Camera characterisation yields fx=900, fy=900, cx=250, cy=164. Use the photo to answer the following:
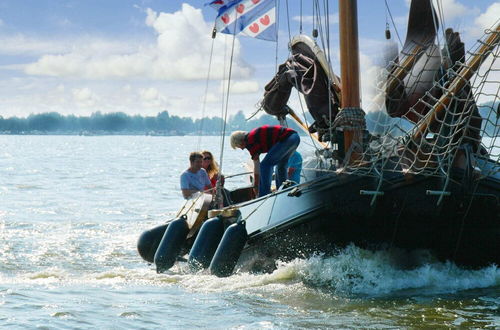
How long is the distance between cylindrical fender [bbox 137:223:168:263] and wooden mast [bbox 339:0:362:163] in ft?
13.1

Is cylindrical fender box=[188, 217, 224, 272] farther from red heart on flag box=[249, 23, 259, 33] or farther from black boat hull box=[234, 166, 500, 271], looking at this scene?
red heart on flag box=[249, 23, 259, 33]

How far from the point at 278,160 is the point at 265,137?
1.18 feet

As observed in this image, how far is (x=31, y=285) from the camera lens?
1170cm

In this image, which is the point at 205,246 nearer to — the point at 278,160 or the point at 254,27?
the point at 278,160

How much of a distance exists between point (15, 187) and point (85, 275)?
22.0 m

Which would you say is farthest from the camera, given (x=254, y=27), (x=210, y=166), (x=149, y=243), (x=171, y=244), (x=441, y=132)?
(x=210, y=166)

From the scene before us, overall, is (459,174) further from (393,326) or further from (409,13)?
(409,13)

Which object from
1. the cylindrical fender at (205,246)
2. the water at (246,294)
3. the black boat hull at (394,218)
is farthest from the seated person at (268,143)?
the water at (246,294)

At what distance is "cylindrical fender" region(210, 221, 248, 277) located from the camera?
11.6 metres

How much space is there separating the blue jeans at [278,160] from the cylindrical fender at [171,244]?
1618 millimetres

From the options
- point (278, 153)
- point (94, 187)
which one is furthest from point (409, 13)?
point (94, 187)

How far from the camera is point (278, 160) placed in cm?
1220

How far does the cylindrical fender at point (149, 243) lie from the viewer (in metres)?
13.8

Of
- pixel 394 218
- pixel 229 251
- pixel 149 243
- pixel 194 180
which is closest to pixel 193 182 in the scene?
pixel 194 180
